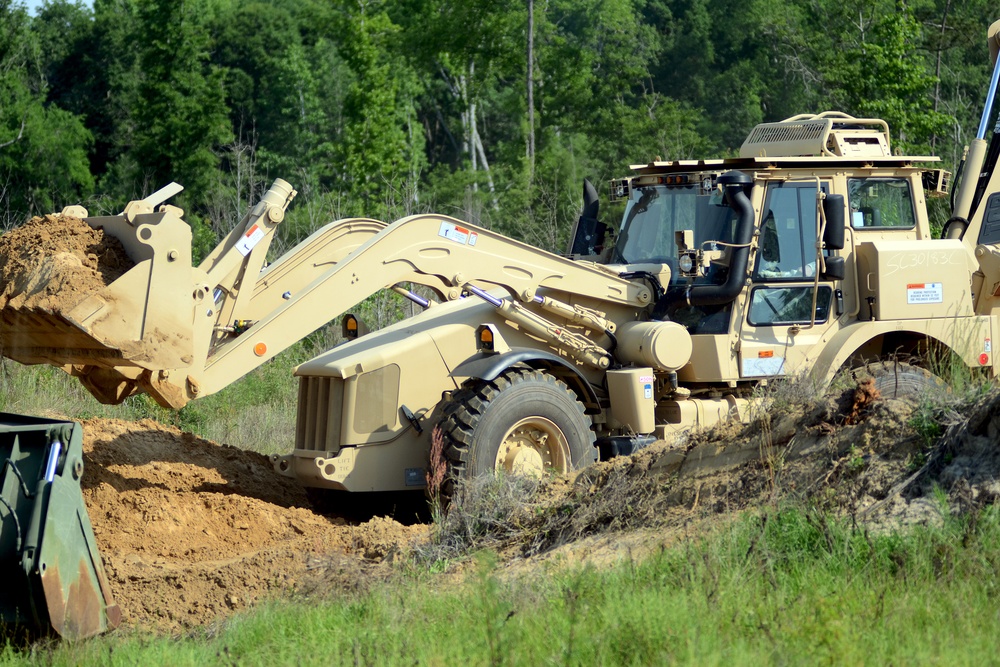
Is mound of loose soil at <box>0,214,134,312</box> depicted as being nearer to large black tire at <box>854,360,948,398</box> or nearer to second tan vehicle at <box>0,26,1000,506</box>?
second tan vehicle at <box>0,26,1000,506</box>

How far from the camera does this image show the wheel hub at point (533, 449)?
28.1ft

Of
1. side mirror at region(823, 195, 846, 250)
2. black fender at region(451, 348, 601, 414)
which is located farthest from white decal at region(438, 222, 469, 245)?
side mirror at region(823, 195, 846, 250)

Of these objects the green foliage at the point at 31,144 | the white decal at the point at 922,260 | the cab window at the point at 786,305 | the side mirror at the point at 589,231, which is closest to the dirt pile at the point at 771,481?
the cab window at the point at 786,305

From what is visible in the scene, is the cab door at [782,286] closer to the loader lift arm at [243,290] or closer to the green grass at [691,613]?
the loader lift arm at [243,290]

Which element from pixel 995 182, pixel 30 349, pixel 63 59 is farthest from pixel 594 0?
pixel 30 349

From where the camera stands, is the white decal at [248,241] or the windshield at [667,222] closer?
the white decal at [248,241]

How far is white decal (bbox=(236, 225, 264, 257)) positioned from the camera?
27.4 ft

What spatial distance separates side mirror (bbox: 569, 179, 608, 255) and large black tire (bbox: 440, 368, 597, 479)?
2267 millimetres

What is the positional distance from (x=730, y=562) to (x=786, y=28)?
28.7 metres

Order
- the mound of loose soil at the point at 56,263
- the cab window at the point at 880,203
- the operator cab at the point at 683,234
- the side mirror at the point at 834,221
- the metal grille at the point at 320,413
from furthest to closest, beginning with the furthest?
the cab window at the point at 880,203, the operator cab at the point at 683,234, the side mirror at the point at 834,221, the metal grille at the point at 320,413, the mound of loose soil at the point at 56,263

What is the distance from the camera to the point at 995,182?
1070 centimetres

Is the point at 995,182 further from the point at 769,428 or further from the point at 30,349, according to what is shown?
the point at 30,349

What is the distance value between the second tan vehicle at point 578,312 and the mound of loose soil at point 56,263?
145mm

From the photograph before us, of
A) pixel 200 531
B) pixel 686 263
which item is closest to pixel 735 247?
pixel 686 263
